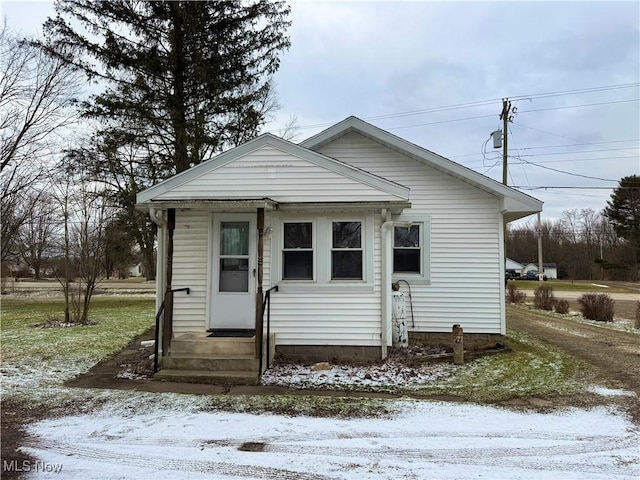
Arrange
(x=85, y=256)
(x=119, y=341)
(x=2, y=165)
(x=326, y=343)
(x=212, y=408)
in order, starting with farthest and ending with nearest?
(x=2, y=165), (x=85, y=256), (x=119, y=341), (x=326, y=343), (x=212, y=408)

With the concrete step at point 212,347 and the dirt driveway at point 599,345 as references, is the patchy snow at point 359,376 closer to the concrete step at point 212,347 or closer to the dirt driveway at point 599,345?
the concrete step at point 212,347

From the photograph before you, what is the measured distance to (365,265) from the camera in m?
7.51

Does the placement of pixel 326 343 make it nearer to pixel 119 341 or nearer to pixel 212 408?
pixel 212 408

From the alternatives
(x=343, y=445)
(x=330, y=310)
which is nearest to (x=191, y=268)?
(x=330, y=310)

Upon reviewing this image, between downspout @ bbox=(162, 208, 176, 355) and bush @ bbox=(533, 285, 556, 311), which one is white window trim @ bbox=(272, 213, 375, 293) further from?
bush @ bbox=(533, 285, 556, 311)

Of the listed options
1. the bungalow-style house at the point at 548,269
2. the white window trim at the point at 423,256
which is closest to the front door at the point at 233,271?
the white window trim at the point at 423,256

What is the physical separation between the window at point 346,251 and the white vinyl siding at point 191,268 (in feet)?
7.45

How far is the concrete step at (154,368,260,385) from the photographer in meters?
6.30

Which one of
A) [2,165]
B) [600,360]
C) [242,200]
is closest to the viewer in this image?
[242,200]

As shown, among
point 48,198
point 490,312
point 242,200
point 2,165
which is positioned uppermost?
point 2,165

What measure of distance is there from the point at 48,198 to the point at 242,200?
1188 centimetres

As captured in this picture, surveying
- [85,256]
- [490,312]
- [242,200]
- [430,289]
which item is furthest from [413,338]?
[85,256]

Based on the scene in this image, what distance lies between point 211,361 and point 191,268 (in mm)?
1846

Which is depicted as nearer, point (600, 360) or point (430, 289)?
point (600, 360)
